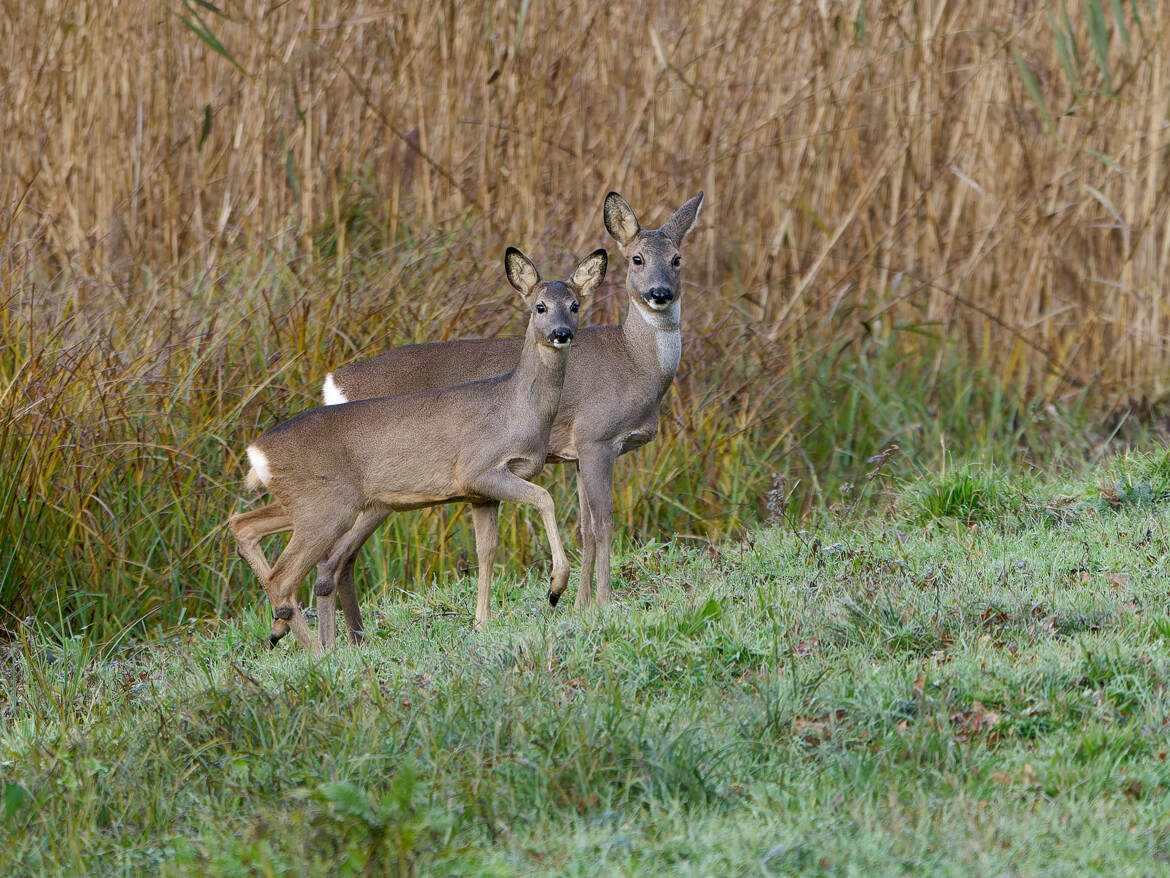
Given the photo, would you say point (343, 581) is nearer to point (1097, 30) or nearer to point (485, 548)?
point (485, 548)

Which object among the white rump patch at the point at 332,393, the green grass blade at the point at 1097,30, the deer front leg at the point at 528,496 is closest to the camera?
the deer front leg at the point at 528,496

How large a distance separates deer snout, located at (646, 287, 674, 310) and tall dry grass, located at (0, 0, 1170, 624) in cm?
122

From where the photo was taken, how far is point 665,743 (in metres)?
3.57

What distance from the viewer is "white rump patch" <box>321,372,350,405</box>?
6.29 meters

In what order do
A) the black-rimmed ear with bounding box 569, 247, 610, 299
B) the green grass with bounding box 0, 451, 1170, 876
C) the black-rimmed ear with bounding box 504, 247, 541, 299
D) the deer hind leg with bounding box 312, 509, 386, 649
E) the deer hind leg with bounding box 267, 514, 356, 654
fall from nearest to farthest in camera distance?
the green grass with bounding box 0, 451, 1170, 876
the deer hind leg with bounding box 267, 514, 356, 654
the deer hind leg with bounding box 312, 509, 386, 649
the black-rimmed ear with bounding box 504, 247, 541, 299
the black-rimmed ear with bounding box 569, 247, 610, 299

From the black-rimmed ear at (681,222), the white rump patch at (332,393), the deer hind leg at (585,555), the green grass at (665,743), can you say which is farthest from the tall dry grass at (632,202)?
the green grass at (665,743)

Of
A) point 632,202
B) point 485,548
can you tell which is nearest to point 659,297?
point 485,548

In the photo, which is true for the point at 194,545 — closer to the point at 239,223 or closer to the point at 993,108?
the point at 239,223

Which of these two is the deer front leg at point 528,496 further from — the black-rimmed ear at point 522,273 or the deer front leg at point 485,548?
the black-rimmed ear at point 522,273

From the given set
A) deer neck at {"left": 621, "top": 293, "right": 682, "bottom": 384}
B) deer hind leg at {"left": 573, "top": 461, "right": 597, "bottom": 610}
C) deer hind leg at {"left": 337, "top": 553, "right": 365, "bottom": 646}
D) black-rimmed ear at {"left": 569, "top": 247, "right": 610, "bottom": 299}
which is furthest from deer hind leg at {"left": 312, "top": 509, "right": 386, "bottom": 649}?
deer neck at {"left": 621, "top": 293, "right": 682, "bottom": 384}

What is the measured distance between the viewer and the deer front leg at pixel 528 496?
5316 mm

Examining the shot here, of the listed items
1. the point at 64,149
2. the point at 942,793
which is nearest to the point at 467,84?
the point at 64,149

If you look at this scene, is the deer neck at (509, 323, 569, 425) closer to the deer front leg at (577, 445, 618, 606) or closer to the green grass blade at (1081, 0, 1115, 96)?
the deer front leg at (577, 445, 618, 606)

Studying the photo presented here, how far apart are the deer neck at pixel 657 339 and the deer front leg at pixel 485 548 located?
932 mm
